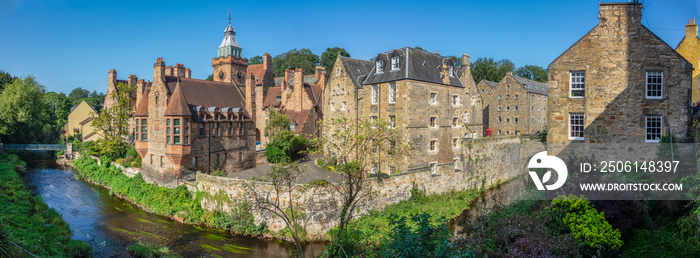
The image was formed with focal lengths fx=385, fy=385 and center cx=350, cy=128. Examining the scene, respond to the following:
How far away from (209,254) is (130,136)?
2963 cm

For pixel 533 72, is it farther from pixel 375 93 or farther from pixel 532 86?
pixel 375 93

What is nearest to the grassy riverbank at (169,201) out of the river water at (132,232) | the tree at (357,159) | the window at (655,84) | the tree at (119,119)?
the river water at (132,232)

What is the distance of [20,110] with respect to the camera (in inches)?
1896

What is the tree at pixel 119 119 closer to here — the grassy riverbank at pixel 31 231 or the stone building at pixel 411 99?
the grassy riverbank at pixel 31 231

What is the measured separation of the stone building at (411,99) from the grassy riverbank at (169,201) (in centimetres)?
1147

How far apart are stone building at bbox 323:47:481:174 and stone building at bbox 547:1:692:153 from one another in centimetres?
1129

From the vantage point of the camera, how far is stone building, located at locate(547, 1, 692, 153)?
17375 millimetres

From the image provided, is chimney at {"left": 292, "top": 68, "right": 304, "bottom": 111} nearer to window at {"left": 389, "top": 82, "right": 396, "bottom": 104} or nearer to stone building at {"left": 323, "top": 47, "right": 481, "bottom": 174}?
stone building at {"left": 323, "top": 47, "right": 481, "bottom": 174}

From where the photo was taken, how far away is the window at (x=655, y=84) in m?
17.6

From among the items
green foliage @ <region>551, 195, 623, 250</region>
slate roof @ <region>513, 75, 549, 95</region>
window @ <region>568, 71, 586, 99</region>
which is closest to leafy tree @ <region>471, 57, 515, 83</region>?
slate roof @ <region>513, 75, 549, 95</region>

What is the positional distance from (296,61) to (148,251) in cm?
6704

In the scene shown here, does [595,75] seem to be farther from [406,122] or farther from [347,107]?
[347,107]

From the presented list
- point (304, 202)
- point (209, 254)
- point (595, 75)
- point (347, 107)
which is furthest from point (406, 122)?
point (209, 254)

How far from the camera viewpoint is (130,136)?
4322 cm
